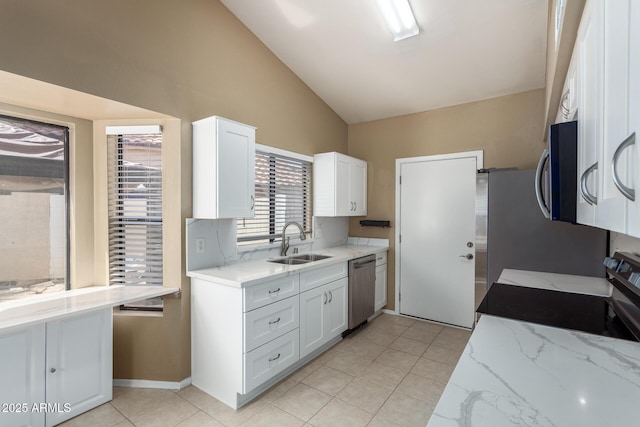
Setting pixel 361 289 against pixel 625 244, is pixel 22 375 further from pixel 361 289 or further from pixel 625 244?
pixel 625 244

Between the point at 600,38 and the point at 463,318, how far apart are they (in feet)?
11.1

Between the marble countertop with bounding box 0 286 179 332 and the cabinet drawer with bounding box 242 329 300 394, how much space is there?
0.82m

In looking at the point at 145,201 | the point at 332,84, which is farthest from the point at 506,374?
the point at 332,84

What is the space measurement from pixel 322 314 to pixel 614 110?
2603mm

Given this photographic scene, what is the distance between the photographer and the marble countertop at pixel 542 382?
0.69 metres

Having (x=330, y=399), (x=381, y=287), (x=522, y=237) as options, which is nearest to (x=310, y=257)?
(x=381, y=287)

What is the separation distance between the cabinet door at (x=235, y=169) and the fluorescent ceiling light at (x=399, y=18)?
4.65ft

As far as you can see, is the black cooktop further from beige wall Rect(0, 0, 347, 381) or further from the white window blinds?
the white window blinds

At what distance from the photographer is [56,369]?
1.95m

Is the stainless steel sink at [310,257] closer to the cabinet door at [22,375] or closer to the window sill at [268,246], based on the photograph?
the window sill at [268,246]

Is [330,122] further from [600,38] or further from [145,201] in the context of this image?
[600,38]

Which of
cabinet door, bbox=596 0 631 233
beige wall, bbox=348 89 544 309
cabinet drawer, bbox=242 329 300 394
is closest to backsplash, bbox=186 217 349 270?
cabinet drawer, bbox=242 329 300 394

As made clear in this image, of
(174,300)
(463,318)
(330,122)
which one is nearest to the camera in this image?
(174,300)

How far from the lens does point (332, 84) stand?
354cm
